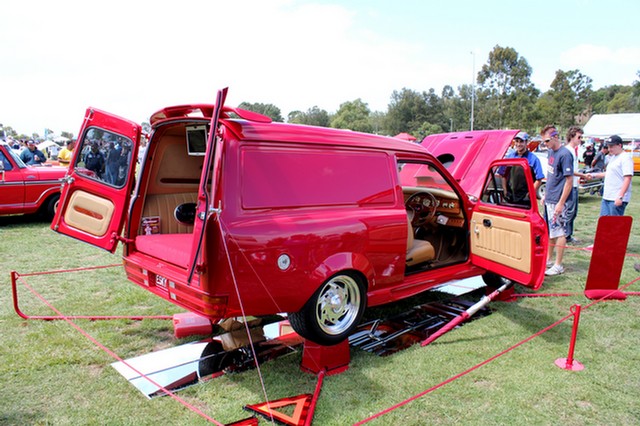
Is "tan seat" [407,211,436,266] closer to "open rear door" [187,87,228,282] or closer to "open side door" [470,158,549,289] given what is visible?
"open side door" [470,158,549,289]

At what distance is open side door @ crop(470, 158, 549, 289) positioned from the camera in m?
4.40

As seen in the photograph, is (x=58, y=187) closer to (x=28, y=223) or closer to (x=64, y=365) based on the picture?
(x=28, y=223)

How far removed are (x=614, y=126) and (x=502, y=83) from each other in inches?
1058

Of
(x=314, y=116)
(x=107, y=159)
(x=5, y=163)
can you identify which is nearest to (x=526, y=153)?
(x=107, y=159)

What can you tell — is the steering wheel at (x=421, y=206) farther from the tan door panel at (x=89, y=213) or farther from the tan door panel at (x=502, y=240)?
the tan door panel at (x=89, y=213)

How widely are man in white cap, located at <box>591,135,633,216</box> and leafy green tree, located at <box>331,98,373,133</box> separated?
235ft

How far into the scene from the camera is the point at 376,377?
3557 mm

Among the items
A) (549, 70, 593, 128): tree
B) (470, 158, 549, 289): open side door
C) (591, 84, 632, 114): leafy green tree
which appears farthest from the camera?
(591, 84, 632, 114): leafy green tree

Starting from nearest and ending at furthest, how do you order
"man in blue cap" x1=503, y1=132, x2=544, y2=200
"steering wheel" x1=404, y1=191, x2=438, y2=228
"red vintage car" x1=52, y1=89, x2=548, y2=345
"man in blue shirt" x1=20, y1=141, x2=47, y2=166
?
1. "red vintage car" x1=52, y1=89, x2=548, y2=345
2. "steering wheel" x1=404, y1=191, x2=438, y2=228
3. "man in blue cap" x1=503, y1=132, x2=544, y2=200
4. "man in blue shirt" x1=20, y1=141, x2=47, y2=166

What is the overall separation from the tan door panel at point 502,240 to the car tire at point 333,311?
1.72 meters

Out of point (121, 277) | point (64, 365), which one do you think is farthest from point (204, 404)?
point (121, 277)

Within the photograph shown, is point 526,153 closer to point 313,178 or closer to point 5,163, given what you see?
point 313,178

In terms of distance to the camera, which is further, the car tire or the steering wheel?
the steering wheel

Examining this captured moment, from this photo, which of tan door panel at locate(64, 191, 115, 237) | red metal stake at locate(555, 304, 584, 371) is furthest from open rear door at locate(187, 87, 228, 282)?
red metal stake at locate(555, 304, 584, 371)
